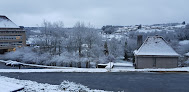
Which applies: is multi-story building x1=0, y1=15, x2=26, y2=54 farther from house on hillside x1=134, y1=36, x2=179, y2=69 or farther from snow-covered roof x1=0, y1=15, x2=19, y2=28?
house on hillside x1=134, y1=36, x2=179, y2=69

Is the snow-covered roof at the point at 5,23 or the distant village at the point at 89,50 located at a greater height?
the snow-covered roof at the point at 5,23

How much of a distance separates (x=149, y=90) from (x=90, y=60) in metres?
26.0

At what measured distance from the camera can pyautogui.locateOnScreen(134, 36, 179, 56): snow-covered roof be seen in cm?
2477

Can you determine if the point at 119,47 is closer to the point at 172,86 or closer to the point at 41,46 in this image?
the point at 41,46

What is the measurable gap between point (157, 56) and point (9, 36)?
54.8 metres

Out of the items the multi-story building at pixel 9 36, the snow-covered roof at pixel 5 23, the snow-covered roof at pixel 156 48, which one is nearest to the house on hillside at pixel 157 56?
the snow-covered roof at pixel 156 48

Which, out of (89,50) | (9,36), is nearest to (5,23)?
(9,36)

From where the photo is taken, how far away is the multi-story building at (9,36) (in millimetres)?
59938

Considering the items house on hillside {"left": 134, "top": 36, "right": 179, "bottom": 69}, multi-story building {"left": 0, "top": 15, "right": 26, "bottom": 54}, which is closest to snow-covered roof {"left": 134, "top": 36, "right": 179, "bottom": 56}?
house on hillside {"left": 134, "top": 36, "right": 179, "bottom": 69}

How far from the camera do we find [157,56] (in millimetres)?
24594

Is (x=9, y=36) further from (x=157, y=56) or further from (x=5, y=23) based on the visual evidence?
(x=157, y=56)

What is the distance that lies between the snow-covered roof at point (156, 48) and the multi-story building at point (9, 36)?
161ft

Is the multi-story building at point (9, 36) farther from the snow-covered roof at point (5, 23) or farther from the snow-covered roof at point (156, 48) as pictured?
the snow-covered roof at point (156, 48)

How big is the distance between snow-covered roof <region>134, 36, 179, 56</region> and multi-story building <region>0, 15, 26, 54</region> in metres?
49.1
